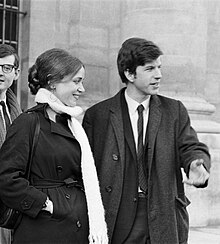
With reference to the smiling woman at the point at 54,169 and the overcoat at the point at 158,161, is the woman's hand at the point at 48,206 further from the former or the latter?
the overcoat at the point at 158,161

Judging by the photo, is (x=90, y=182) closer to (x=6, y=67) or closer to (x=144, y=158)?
(x=144, y=158)

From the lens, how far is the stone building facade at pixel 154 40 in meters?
8.38

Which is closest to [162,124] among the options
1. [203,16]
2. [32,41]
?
[203,16]

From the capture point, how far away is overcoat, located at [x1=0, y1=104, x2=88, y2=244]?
10.7 feet

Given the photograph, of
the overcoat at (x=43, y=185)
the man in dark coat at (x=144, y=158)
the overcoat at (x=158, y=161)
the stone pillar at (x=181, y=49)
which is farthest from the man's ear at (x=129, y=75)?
the stone pillar at (x=181, y=49)

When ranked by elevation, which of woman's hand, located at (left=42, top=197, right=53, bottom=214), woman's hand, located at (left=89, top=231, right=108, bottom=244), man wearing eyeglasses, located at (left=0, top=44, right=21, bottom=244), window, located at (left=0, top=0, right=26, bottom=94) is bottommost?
woman's hand, located at (left=89, top=231, right=108, bottom=244)

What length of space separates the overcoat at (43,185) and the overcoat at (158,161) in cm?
42

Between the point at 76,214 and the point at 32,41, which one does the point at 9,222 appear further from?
the point at 32,41

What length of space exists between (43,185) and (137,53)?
108 cm

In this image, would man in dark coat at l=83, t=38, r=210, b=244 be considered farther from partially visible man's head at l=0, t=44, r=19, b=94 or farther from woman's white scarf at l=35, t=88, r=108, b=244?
partially visible man's head at l=0, t=44, r=19, b=94

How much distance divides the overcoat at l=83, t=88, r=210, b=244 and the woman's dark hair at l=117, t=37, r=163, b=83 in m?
0.28

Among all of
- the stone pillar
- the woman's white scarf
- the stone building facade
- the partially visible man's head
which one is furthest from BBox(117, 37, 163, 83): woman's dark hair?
the stone pillar

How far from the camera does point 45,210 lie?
3.31 meters

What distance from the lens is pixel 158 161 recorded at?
3822 mm
